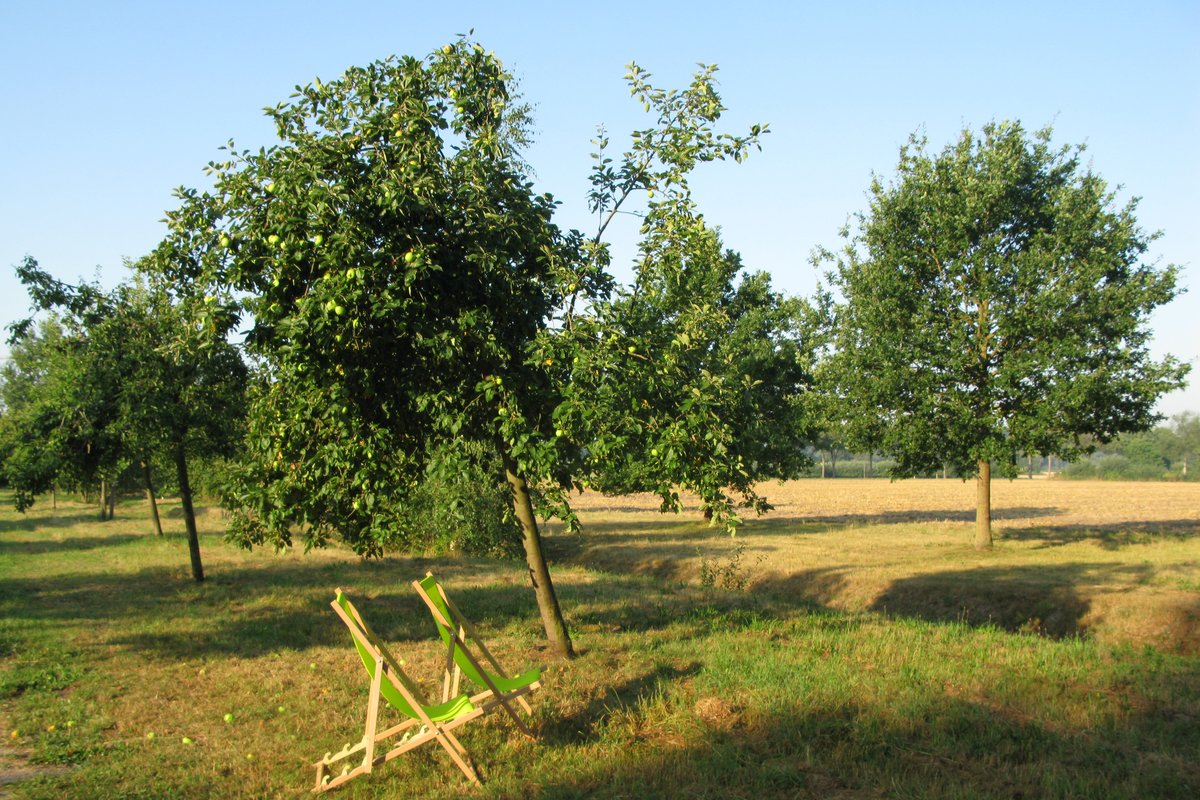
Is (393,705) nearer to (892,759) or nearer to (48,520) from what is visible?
(892,759)

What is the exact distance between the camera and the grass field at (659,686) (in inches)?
218

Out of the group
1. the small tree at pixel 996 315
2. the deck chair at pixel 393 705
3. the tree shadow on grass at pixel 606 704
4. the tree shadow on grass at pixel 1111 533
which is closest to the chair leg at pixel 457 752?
the deck chair at pixel 393 705

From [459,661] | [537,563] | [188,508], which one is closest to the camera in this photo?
[459,661]

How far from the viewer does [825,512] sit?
39188mm

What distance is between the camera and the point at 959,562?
1973cm

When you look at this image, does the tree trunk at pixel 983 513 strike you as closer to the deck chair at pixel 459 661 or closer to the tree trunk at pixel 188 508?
the tree trunk at pixel 188 508

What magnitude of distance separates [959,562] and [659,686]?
14891 millimetres

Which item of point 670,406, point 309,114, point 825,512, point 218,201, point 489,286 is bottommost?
point 825,512

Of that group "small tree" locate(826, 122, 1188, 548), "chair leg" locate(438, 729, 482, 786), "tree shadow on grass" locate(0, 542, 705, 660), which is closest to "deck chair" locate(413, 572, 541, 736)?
"chair leg" locate(438, 729, 482, 786)

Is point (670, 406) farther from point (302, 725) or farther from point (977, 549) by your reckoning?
point (977, 549)

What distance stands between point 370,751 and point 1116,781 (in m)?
4.59

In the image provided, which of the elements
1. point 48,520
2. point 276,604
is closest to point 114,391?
point 276,604

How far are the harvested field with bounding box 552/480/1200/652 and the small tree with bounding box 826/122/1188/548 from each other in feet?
8.71

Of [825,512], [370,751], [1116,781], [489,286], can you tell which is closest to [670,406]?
[489,286]
